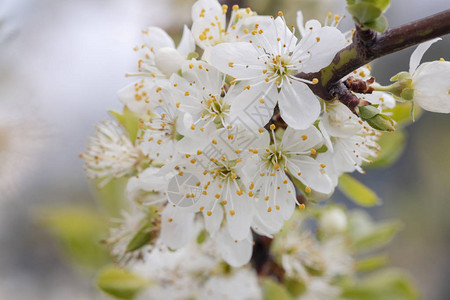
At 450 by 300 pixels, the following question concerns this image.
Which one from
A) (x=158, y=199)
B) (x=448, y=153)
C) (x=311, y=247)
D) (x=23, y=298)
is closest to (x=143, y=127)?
(x=158, y=199)

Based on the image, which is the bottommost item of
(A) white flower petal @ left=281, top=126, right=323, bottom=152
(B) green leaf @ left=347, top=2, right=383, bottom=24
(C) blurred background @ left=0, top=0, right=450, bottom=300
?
(C) blurred background @ left=0, top=0, right=450, bottom=300

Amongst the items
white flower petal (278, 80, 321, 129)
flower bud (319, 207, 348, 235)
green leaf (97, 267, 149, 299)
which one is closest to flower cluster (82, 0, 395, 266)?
white flower petal (278, 80, 321, 129)

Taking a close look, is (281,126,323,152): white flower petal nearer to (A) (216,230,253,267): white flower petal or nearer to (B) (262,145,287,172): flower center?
(B) (262,145,287,172): flower center

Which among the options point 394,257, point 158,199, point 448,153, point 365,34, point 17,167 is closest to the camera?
point 365,34

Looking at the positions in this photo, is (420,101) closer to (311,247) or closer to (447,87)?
(447,87)

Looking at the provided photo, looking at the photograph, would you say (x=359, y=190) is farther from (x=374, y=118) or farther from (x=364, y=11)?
(x=364, y=11)

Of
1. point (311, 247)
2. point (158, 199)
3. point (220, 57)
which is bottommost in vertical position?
point (311, 247)

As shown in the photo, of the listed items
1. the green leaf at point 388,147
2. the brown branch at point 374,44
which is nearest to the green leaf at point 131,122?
the brown branch at point 374,44
